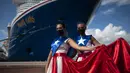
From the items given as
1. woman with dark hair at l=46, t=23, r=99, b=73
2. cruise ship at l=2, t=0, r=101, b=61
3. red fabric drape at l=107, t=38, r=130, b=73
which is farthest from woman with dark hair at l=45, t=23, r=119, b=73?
cruise ship at l=2, t=0, r=101, b=61

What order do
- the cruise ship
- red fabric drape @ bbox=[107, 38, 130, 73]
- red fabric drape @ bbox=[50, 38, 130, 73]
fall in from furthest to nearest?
the cruise ship, red fabric drape @ bbox=[107, 38, 130, 73], red fabric drape @ bbox=[50, 38, 130, 73]

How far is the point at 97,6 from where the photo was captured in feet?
83.6

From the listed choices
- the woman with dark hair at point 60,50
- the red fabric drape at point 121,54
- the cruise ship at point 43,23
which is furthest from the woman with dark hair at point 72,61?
the cruise ship at point 43,23

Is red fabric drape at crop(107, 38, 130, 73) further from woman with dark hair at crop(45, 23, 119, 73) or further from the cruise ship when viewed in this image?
the cruise ship

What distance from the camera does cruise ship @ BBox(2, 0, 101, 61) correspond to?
22344 mm

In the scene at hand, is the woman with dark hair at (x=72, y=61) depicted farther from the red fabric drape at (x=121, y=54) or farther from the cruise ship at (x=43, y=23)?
the cruise ship at (x=43, y=23)

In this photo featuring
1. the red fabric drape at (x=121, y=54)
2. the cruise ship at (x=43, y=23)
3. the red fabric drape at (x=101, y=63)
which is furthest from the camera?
the cruise ship at (x=43, y=23)

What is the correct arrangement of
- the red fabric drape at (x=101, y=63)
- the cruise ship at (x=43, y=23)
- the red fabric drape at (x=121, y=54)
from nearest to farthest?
the red fabric drape at (x=101, y=63)
the red fabric drape at (x=121, y=54)
the cruise ship at (x=43, y=23)

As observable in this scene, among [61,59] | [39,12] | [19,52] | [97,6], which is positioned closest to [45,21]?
[39,12]

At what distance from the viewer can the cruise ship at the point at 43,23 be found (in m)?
22.3

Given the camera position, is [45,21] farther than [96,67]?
Yes

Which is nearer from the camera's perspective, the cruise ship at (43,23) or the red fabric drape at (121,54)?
the red fabric drape at (121,54)

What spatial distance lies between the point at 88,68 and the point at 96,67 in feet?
0.38

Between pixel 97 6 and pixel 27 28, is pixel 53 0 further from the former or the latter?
pixel 97 6
